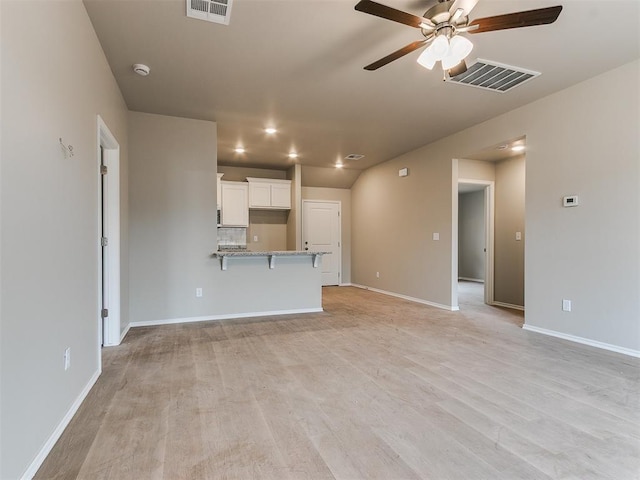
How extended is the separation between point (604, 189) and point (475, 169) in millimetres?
2598

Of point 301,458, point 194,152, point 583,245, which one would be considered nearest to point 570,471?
point 301,458

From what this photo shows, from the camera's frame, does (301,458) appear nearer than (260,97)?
Yes

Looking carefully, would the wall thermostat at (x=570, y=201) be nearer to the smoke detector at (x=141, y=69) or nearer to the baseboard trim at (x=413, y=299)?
the baseboard trim at (x=413, y=299)

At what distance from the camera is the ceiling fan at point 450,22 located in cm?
192

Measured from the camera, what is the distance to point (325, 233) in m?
8.02

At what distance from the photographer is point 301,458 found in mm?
1661

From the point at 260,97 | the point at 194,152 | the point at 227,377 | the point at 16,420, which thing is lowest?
the point at 227,377

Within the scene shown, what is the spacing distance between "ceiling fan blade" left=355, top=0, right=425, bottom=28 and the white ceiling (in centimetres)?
35

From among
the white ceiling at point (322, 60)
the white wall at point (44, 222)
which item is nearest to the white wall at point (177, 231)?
the white ceiling at point (322, 60)

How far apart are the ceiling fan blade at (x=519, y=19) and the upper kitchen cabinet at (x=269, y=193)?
5.36 metres

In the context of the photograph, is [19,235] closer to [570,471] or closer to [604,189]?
[570,471]

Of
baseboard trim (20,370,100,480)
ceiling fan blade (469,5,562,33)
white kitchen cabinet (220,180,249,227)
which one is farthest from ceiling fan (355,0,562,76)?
white kitchen cabinet (220,180,249,227)

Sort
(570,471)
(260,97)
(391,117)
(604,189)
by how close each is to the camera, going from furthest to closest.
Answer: (391,117) < (260,97) < (604,189) < (570,471)

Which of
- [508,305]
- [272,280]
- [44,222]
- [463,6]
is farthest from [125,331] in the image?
[508,305]
